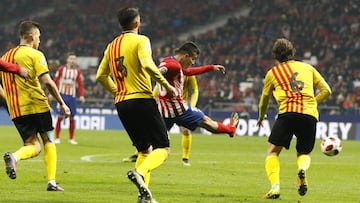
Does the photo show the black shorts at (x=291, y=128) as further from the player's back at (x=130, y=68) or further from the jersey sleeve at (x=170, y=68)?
the player's back at (x=130, y=68)

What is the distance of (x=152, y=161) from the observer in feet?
32.4

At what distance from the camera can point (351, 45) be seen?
41406 mm

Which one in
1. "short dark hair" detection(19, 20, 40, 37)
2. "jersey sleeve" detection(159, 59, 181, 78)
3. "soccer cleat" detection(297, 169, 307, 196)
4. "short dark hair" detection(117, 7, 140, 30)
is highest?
"short dark hair" detection(117, 7, 140, 30)

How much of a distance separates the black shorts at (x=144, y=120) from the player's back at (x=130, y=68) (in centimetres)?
9

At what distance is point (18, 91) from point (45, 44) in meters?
39.9

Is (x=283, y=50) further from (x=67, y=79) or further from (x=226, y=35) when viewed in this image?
(x=226, y=35)

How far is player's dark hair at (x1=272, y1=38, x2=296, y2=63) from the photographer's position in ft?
37.1

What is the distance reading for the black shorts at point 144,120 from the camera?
32.5 ft

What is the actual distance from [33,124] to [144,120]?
2.13m

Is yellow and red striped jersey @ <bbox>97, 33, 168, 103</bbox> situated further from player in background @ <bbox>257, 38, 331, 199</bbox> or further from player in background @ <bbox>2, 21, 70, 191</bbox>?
player in background @ <bbox>257, 38, 331, 199</bbox>

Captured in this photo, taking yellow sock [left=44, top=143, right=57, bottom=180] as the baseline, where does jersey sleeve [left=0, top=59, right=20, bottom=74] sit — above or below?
above

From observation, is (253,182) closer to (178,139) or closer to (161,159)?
(161,159)

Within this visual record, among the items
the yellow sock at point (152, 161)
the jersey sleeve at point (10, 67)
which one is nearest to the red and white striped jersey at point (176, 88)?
the yellow sock at point (152, 161)

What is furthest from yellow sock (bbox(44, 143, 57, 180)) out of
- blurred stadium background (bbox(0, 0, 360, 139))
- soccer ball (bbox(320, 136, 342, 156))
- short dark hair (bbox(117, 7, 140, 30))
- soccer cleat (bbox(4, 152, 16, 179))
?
blurred stadium background (bbox(0, 0, 360, 139))
